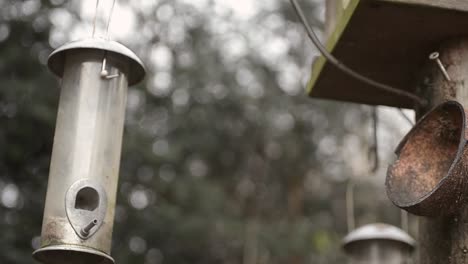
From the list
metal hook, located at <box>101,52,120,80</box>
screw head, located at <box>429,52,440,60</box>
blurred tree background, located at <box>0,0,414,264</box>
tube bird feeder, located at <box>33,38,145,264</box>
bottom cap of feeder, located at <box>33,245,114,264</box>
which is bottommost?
blurred tree background, located at <box>0,0,414,264</box>

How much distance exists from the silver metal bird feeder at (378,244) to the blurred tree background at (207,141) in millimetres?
3770

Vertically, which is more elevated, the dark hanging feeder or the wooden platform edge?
the wooden platform edge

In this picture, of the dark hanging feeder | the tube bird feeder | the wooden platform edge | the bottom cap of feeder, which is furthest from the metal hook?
the dark hanging feeder

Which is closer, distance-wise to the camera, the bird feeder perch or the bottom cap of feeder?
the bottom cap of feeder

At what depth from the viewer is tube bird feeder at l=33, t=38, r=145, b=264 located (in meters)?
3.57

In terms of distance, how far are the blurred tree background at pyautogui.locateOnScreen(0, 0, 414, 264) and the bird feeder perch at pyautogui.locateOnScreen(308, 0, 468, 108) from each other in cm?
536

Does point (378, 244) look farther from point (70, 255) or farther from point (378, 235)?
point (70, 255)

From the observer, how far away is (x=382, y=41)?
394 centimetres

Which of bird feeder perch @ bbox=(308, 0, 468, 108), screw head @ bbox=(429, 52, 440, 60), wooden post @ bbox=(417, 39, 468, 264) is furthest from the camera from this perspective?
screw head @ bbox=(429, 52, 440, 60)

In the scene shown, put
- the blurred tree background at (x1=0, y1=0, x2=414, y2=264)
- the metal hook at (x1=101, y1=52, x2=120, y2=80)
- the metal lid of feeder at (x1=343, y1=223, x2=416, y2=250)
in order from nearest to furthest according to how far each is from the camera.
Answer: the metal hook at (x1=101, y1=52, x2=120, y2=80) → the metal lid of feeder at (x1=343, y1=223, x2=416, y2=250) → the blurred tree background at (x1=0, y1=0, x2=414, y2=264)

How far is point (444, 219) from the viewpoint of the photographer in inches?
141

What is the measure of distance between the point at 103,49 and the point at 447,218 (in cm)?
156

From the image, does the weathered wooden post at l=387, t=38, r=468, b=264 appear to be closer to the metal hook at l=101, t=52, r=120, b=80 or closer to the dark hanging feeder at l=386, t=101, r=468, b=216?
the dark hanging feeder at l=386, t=101, r=468, b=216

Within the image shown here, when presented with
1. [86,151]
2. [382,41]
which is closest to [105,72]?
A: [86,151]
